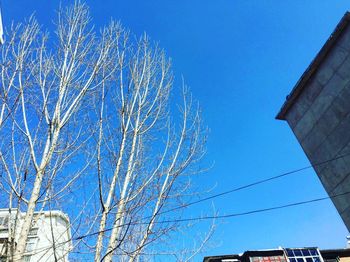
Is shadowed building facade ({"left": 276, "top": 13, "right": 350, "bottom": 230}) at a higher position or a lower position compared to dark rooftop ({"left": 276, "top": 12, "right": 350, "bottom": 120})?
lower

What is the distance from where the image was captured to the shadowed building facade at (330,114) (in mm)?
7094

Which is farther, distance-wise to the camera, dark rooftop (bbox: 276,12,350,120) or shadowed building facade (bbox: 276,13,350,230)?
dark rooftop (bbox: 276,12,350,120)

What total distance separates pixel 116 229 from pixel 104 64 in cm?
399

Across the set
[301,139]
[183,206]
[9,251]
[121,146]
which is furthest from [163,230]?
[301,139]

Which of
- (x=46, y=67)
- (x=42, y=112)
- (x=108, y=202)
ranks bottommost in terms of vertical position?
(x=108, y=202)

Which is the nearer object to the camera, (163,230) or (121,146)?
(163,230)

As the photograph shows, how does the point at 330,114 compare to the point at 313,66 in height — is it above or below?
below

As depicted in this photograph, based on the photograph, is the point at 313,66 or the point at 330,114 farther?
the point at 313,66

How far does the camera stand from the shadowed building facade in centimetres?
709

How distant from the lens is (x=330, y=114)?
24.6 feet

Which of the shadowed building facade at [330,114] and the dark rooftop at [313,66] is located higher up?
the dark rooftop at [313,66]

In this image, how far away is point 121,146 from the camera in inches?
258

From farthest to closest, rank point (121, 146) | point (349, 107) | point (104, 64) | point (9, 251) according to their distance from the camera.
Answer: point (104, 64), point (349, 107), point (121, 146), point (9, 251)

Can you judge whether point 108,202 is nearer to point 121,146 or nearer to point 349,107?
point 121,146
